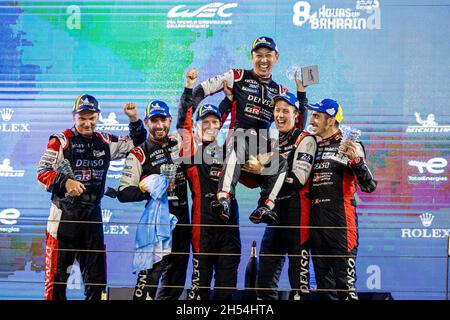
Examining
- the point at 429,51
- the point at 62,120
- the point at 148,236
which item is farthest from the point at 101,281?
the point at 429,51

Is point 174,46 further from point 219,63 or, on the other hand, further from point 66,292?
point 66,292

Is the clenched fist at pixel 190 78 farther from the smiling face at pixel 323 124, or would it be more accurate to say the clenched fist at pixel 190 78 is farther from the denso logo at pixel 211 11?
the smiling face at pixel 323 124

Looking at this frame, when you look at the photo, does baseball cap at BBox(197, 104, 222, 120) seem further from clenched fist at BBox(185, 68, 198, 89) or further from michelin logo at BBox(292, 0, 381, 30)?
michelin logo at BBox(292, 0, 381, 30)

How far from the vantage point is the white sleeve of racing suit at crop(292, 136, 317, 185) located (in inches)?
198

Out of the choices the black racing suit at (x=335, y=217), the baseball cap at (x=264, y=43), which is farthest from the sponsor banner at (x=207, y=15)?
the black racing suit at (x=335, y=217)

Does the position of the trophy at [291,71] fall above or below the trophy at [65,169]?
above

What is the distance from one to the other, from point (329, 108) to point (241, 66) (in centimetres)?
72

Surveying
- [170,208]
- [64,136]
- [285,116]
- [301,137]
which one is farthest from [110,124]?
[301,137]

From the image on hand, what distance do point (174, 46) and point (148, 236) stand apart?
1330 mm

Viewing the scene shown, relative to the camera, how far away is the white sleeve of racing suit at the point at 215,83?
540 centimetres

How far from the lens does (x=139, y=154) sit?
521cm

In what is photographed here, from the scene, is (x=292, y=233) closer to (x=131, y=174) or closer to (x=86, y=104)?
(x=131, y=174)

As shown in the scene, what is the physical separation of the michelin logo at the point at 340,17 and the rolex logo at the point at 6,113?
1.95 metres
